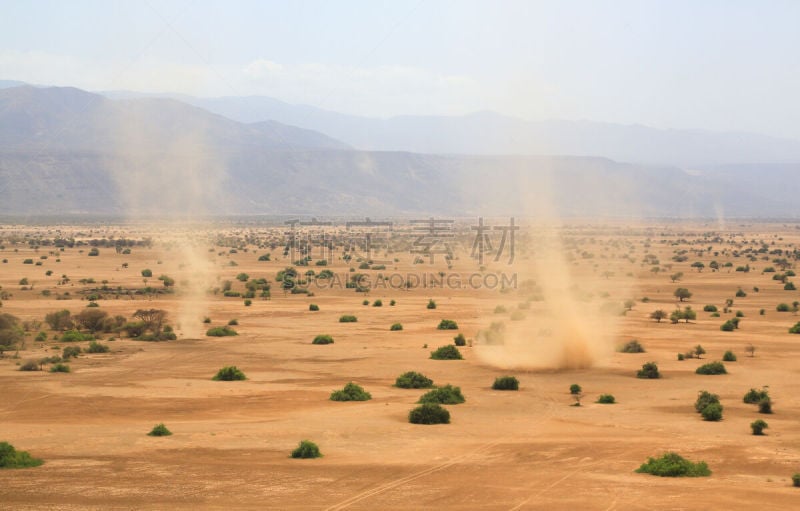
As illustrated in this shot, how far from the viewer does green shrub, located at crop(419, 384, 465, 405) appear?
98.3 feet

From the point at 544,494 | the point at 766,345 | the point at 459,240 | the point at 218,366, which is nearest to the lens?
the point at 544,494

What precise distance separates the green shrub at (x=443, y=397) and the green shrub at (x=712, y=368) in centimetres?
1009

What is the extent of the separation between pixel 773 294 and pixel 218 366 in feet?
144

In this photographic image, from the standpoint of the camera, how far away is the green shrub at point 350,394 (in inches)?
1211

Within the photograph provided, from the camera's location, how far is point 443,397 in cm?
3030

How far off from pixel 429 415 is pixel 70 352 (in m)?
18.0

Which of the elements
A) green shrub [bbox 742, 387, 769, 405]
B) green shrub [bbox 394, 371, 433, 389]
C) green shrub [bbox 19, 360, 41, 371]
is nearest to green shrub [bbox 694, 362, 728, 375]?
green shrub [bbox 742, 387, 769, 405]

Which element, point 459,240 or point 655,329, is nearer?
point 655,329

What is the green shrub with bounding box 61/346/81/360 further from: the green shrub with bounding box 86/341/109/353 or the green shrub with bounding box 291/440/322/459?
the green shrub with bounding box 291/440/322/459

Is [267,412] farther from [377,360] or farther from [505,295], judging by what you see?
[505,295]

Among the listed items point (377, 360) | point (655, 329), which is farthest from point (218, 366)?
point (655, 329)

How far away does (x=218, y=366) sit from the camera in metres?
37.9

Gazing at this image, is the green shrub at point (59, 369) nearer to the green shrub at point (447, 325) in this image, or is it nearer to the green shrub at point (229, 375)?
the green shrub at point (229, 375)

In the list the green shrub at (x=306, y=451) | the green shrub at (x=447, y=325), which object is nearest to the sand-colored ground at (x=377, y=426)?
the green shrub at (x=306, y=451)
